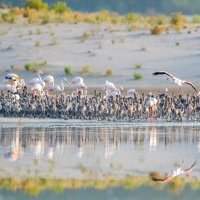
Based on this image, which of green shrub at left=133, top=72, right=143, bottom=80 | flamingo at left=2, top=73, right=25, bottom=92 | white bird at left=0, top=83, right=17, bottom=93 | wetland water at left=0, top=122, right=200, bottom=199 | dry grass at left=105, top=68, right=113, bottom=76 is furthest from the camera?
dry grass at left=105, top=68, right=113, bottom=76

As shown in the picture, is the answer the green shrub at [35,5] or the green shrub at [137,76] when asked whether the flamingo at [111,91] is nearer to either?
the green shrub at [137,76]

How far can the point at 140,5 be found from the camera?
240 feet

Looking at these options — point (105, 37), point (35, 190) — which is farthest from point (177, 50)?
point (35, 190)

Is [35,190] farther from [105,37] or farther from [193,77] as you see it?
[105,37]

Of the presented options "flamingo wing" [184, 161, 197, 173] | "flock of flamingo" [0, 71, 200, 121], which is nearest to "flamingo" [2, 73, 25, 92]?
"flock of flamingo" [0, 71, 200, 121]

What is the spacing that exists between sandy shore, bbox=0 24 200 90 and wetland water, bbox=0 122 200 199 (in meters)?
8.94

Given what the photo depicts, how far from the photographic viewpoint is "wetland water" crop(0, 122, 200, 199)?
19.0 m

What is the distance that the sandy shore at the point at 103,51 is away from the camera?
37969 millimetres

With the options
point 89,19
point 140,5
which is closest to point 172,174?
point 89,19

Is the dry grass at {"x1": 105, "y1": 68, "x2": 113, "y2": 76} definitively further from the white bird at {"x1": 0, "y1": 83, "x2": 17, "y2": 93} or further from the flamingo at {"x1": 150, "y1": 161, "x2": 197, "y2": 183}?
the flamingo at {"x1": 150, "y1": 161, "x2": 197, "y2": 183}

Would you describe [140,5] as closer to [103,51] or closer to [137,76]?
[103,51]

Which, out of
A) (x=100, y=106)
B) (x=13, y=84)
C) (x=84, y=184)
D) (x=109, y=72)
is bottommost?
(x=84, y=184)

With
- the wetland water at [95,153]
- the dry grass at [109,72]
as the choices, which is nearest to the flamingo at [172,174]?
the wetland water at [95,153]

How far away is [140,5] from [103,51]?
32.9 metres
